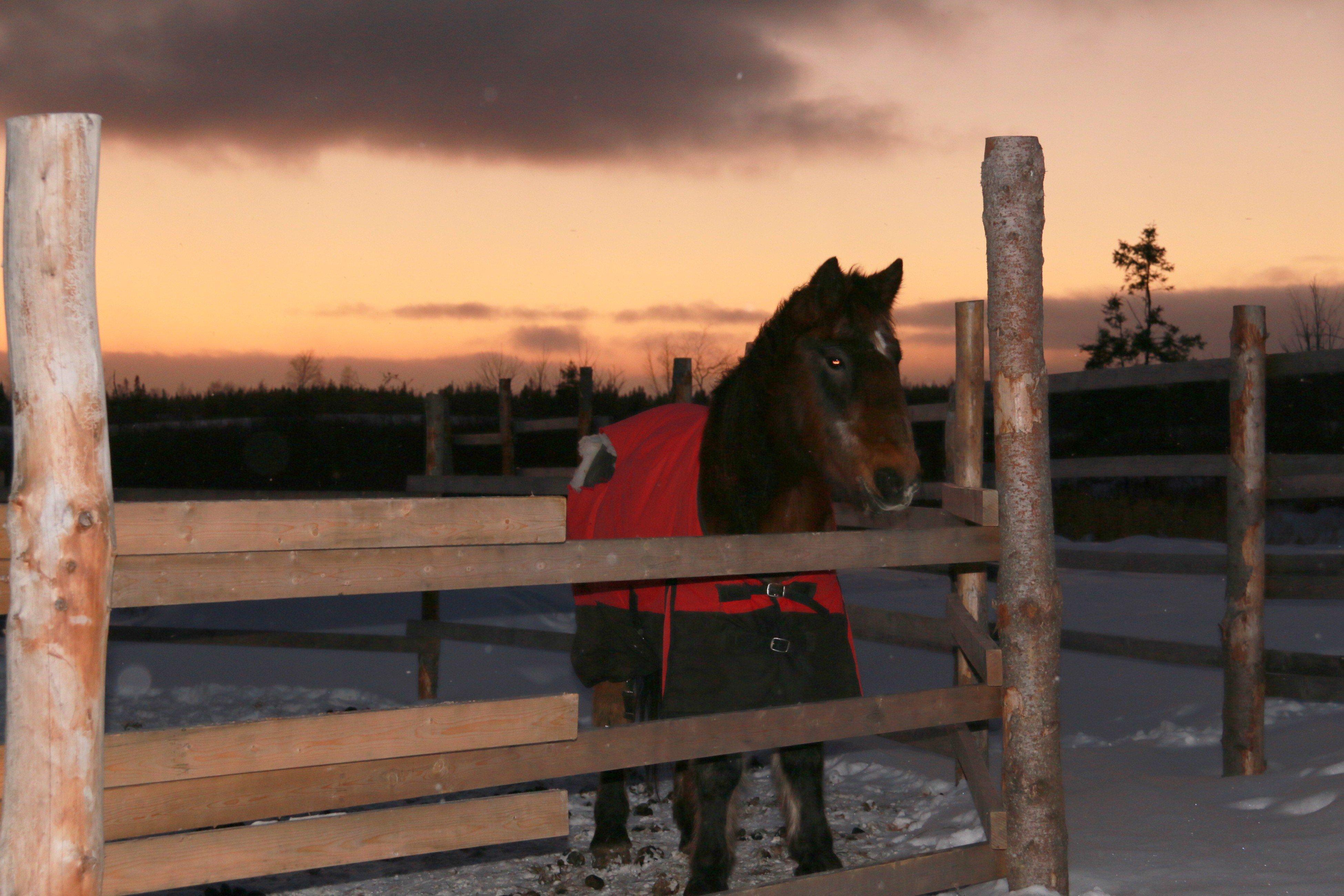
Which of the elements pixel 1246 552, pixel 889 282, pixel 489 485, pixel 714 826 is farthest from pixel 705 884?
pixel 489 485

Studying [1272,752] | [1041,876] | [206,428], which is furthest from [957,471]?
[206,428]

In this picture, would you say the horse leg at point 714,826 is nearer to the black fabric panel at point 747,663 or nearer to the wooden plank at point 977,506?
the black fabric panel at point 747,663

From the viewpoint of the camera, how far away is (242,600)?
2.40 metres

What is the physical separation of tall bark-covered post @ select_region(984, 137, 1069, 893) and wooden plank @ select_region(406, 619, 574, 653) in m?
4.60

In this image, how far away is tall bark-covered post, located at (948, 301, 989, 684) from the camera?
15.0 feet

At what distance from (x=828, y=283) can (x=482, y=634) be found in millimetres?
5333

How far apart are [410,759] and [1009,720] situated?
6.16 feet

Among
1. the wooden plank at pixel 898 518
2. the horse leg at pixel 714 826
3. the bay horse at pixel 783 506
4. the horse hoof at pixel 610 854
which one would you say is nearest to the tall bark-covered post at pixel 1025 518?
the bay horse at pixel 783 506

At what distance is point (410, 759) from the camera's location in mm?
2643

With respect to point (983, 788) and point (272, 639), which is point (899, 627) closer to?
point (983, 788)

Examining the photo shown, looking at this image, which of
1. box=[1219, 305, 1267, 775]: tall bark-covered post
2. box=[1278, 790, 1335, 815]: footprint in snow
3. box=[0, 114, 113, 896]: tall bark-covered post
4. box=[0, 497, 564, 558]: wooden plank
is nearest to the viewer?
box=[0, 114, 113, 896]: tall bark-covered post

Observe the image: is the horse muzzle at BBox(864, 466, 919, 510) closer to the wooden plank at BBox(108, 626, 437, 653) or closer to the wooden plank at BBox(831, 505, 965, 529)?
the wooden plank at BBox(831, 505, 965, 529)

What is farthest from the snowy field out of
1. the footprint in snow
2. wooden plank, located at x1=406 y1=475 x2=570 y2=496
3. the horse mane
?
wooden plank, located at x1=406 y1=475 x2=570 y2=496

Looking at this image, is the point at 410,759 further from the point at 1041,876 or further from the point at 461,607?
the point at 461,607
